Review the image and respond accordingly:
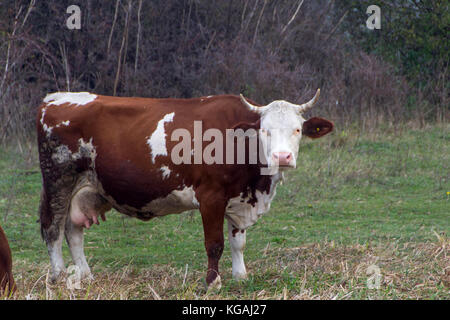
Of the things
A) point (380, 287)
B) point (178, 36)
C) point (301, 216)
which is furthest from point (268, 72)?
point (380, 287)

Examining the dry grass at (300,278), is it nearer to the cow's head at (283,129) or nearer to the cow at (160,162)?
the cow at (160,162)

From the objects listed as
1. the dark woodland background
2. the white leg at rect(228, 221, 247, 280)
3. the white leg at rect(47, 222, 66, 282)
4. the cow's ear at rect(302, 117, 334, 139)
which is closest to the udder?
the white leg at rect(47, 222, 66, 282)

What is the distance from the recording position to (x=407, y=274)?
18.2 ft

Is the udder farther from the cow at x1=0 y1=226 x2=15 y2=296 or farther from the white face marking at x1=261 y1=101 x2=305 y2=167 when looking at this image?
the white face marking at x1=261 y1=101 x2=305 y2=167

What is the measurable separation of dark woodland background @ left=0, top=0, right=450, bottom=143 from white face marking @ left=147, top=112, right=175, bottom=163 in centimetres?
639

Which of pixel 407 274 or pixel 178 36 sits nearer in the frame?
pixel 407 274

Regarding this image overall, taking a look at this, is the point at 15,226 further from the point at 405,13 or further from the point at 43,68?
the point at 405,13

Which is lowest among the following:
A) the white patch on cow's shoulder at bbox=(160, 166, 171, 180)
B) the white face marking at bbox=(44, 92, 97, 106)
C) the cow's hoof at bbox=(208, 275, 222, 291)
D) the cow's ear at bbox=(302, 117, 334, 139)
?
the cow's hoof at bbox=(208, 275, 222, 291)

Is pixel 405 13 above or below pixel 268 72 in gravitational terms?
above

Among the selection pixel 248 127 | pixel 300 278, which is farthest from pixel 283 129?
pixel 300 278

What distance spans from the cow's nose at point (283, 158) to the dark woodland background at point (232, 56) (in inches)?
272

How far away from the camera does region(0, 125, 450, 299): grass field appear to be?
5.34m
